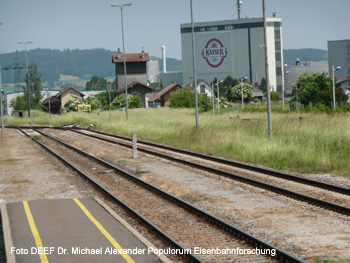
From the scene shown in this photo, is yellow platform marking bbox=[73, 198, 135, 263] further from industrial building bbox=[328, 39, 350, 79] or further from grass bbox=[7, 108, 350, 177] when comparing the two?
industrial building bbox=[328, 39, 350, 79]

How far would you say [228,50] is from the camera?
582ft

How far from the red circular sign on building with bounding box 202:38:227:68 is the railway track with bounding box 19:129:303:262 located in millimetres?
161581

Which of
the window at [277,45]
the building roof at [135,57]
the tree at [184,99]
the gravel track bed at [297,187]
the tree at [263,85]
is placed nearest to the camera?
the gravel track bed at [297,187]

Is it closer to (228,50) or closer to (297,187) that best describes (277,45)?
(228,50)

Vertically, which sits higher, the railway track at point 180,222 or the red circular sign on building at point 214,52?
the red circular sign on building at point 214,52

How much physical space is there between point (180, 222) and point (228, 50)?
169 m

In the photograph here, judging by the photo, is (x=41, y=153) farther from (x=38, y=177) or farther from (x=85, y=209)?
(x=85, y=209)

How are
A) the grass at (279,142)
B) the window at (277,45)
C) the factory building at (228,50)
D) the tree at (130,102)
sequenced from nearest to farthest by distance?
the grass at (279,142), the tree at (130,102), the factory building at (228,50), the window at (277,45)

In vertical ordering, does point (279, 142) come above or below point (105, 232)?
above

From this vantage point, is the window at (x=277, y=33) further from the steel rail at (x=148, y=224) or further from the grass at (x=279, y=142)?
the steel rail at (x=148, y=224)

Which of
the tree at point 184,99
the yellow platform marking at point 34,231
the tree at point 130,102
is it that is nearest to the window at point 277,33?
the tree at point 184,99

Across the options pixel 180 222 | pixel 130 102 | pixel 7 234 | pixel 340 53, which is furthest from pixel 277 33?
pixel 7 234

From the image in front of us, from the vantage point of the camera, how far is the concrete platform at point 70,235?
8.87m

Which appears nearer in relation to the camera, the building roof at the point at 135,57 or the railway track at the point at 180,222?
the railway track at the point at 180,222
